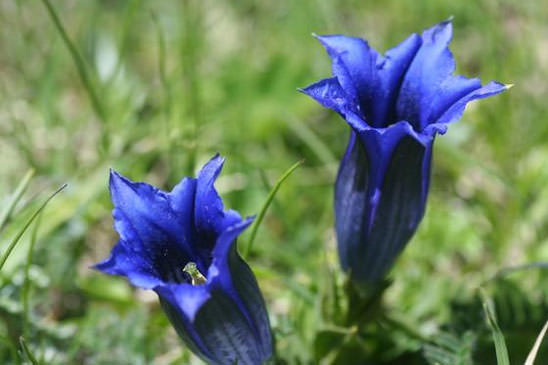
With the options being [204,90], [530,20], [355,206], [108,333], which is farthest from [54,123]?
[530,20]

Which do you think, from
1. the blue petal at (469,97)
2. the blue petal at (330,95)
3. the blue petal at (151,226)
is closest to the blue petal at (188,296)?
the blue petal at (151,226)

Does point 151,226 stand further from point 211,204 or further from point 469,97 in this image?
point 469,97

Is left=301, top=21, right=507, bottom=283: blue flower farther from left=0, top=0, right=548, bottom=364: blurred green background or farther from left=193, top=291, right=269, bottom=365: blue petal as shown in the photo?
left=193, top=291, right=269, bottom=365: blue petal

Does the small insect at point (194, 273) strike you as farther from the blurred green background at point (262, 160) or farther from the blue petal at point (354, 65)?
the blue petal at point (354, 65)

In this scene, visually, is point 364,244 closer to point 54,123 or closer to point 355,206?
point 355,206

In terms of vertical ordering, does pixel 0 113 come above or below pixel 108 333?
above

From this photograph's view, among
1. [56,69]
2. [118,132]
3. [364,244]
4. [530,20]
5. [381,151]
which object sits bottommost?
[364,244]

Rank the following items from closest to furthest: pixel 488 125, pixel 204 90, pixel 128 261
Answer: pixel 128 261
pixel 488 125
pixel 204 90
